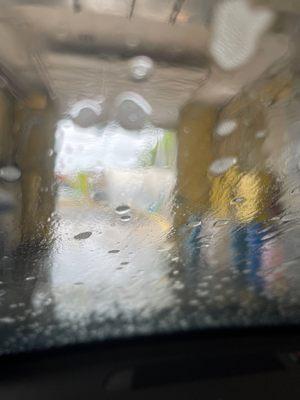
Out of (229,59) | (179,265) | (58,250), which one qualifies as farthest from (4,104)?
(179,265)

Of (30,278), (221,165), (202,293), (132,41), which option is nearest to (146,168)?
(221,165)

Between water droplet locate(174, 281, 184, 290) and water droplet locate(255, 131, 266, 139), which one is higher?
water droplet locate(255, 131, 266, 139)

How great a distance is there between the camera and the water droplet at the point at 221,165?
141 centimetres

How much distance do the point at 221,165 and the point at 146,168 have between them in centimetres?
19

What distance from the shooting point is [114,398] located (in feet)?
5.60

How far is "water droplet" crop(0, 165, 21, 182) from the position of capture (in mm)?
1354

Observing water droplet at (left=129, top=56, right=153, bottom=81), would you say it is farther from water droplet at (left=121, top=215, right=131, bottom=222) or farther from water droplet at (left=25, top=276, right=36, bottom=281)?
water droplet at (left=25, top=276, right=36, bottom=281)

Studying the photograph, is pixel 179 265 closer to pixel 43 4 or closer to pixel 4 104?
pixel 4 104

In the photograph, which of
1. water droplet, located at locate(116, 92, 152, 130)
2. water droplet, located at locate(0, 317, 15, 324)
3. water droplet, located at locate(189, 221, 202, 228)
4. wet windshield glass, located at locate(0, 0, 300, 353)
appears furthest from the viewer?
water droplet, located at locate(0, 317, 15, 324)

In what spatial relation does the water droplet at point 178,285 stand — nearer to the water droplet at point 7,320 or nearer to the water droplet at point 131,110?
the water droplet at point 7,320

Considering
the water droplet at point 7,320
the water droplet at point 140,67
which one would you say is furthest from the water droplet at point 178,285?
the water droplet at point 140,67

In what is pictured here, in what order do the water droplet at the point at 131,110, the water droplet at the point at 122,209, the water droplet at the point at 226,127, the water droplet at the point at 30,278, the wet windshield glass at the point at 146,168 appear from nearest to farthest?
the wet windshield glass at the point at 146,168 → the water droplet at the point at 131,110 → the water droplet at the point at 226,127 → the water droplet at the point at 122,209 → the water droplet at the point at 30,278

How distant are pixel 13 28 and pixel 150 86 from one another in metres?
0.31

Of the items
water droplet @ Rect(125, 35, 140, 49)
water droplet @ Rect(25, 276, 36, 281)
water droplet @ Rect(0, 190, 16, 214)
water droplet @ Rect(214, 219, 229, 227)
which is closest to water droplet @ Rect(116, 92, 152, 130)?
water droplet @ Rect(125, 35, 140, 49)
